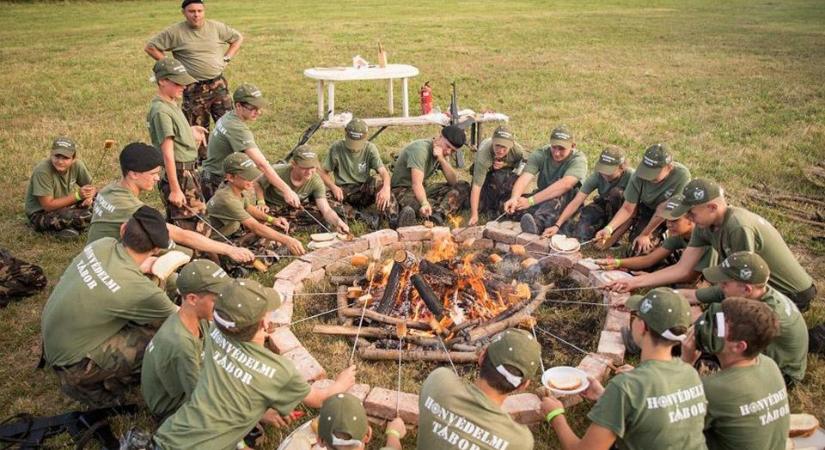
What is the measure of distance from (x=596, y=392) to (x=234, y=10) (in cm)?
3184

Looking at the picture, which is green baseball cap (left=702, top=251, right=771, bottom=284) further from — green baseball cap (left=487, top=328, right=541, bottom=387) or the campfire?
green baseball cap (left=487, top=328, right=541, bottom=387)

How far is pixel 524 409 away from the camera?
15.4 feet

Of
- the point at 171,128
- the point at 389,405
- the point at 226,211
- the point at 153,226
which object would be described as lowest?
the point at 389,405

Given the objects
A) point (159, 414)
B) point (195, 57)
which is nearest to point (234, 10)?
point (195, 57)

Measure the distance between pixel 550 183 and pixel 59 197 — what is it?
6.31 meters

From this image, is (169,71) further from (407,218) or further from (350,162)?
(407,218)

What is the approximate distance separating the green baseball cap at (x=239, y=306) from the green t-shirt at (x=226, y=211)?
3.15 metres

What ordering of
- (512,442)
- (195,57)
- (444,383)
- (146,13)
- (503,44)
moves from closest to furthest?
(512,442) < (444,383) < (195,57) < (503,44) < (146,13)

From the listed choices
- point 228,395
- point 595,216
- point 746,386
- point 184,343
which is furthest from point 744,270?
point 184,343

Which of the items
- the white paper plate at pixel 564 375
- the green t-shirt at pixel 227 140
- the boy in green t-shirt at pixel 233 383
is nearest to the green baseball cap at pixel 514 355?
the white paper plate at pixel 564 375

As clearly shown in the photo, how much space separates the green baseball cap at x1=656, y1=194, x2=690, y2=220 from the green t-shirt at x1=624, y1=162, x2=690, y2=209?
12.6 inches

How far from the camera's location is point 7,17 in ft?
91.8

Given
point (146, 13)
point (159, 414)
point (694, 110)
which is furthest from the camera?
point (146, 13)

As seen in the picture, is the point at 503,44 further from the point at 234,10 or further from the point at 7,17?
the point at 7,17
